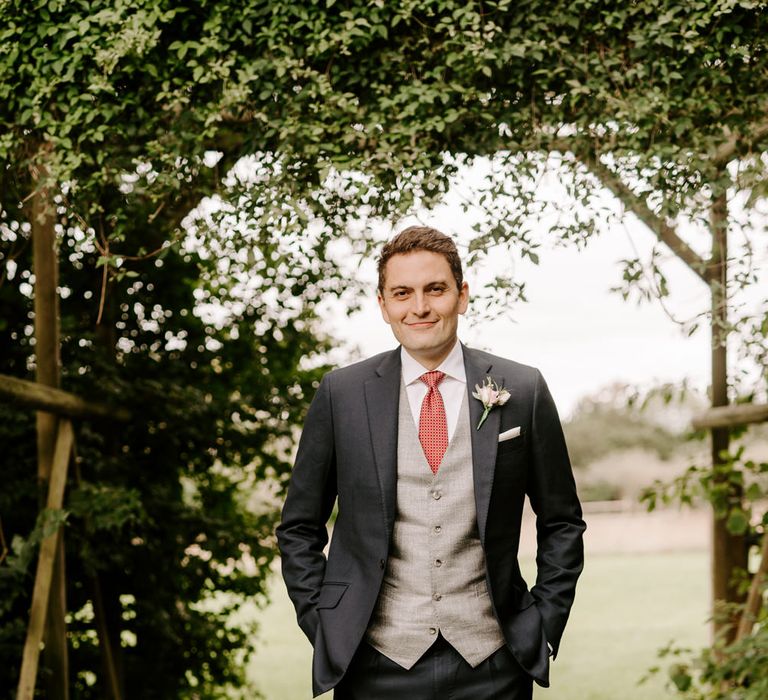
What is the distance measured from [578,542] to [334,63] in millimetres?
1985

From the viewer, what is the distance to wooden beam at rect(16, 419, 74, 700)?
15.0 feet

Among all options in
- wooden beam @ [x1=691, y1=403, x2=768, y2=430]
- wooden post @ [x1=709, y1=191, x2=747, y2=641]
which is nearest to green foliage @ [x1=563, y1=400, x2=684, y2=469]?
wooden post @ [x1=709, y1=191, x2=747, y2=641]

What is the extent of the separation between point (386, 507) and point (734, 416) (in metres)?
3.31

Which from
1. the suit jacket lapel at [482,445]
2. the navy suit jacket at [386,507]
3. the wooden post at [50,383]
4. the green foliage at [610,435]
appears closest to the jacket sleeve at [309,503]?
the navy suit jacket at [386,507]

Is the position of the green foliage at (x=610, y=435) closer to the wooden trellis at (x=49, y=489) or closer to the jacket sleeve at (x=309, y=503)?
the wooden trellis at (x=49, y=489)

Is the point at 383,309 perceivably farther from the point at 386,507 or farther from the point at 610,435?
the point at 610,435

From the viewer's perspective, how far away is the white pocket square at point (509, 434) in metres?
2.56

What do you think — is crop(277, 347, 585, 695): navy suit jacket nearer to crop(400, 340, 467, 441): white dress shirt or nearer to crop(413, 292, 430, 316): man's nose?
crop(400, 340, 467, 441): white dress shirt

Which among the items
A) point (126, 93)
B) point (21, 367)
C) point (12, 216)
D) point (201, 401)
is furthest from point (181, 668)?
point (126, 93)

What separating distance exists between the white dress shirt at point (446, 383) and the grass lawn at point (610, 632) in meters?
5.04

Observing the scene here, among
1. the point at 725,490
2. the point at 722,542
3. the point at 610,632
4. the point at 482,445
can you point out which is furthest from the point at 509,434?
the point at 610,632

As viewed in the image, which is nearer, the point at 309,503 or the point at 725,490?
the point at 309,503

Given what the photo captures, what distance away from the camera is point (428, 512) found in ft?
8.21

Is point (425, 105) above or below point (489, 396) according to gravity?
Result: above
